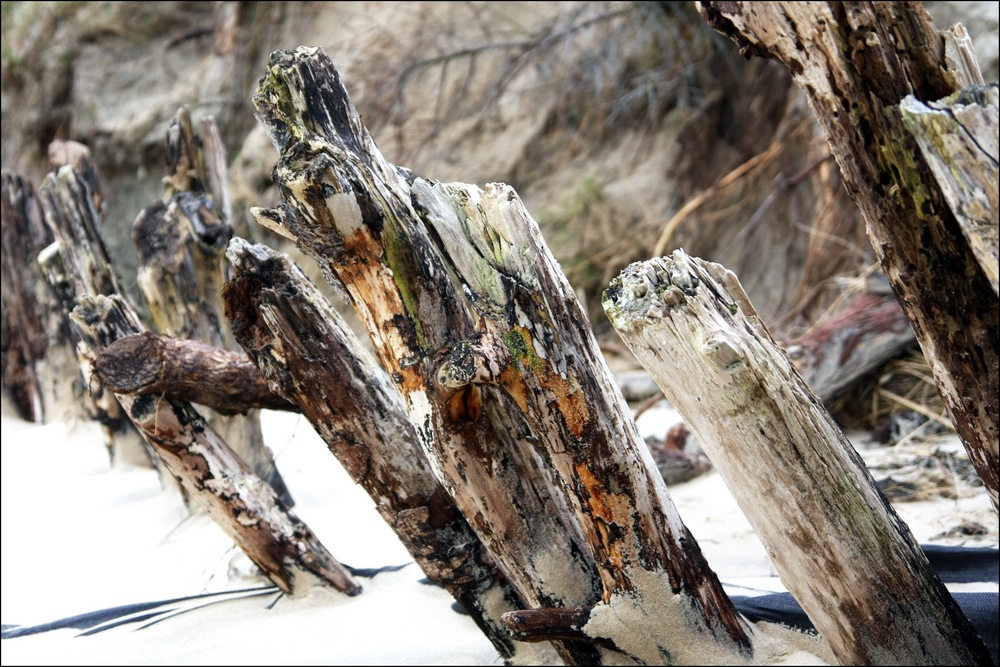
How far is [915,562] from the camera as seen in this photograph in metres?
1.88

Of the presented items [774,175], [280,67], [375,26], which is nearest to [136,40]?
[375,26]

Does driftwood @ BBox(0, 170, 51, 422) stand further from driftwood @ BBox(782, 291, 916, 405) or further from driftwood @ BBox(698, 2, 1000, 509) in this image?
driftwood @ BBox(698, 2, 1000, 509)

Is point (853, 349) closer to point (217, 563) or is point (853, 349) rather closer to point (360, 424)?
point (360, 424)

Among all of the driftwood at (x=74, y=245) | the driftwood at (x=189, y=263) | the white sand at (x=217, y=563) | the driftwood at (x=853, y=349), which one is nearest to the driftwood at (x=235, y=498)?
the white sand at (x=217, y=563)

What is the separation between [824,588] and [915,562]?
207mm

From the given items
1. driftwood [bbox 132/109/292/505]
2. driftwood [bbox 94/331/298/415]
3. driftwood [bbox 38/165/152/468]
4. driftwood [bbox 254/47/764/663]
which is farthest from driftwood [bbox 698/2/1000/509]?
driftwood [bbox 38/165/152/468]

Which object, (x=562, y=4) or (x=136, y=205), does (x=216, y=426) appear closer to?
(x=562, y=4)

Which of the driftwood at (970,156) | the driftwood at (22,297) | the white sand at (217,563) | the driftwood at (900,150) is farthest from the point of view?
the driftwood at (22,297)

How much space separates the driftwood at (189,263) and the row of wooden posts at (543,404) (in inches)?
46.7

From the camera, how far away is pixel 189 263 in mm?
4180

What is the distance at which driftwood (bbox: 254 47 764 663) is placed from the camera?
6.54 feet

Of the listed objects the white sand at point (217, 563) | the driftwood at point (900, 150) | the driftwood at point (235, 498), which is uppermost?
the driftwood at point (900, 150)

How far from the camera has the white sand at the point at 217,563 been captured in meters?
2.85

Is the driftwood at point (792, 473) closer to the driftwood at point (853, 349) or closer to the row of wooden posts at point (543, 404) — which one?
the row of wooden posts at point (543, 404)
